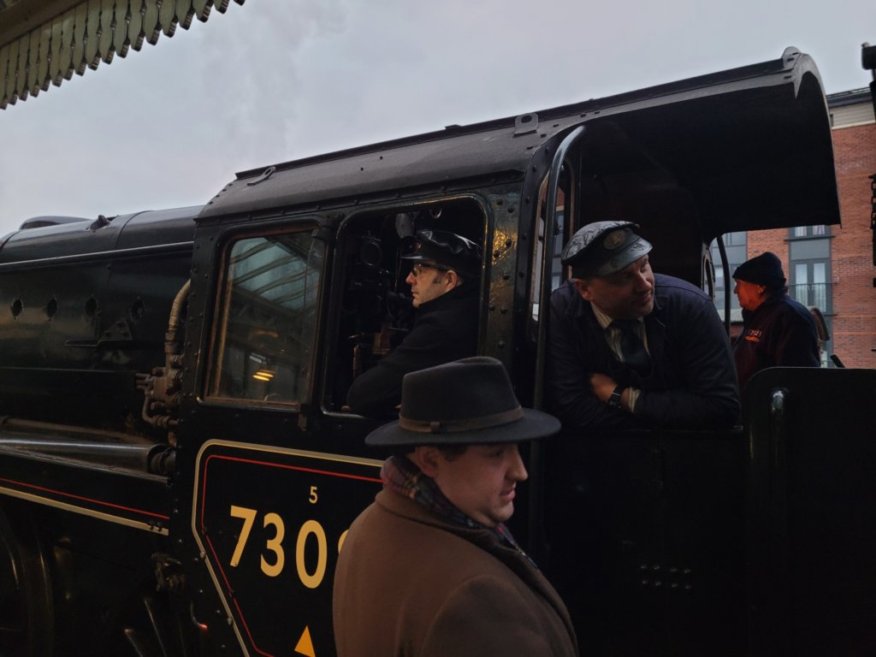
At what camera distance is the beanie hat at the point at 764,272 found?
11.5 ft

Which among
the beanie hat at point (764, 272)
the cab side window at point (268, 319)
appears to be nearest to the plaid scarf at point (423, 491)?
the cab side window at point (268, 319)

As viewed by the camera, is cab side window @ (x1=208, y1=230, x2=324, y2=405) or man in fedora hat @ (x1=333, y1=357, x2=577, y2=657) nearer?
man in fedora hat @ (x1=333, y1=357, x2=577, y2=657)

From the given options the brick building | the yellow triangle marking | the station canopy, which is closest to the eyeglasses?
the yellow triangle marking

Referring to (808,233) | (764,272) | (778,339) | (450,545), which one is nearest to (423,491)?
(450,545)

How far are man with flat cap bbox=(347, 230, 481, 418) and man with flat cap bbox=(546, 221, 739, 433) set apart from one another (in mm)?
300

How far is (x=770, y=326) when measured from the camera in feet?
11.0

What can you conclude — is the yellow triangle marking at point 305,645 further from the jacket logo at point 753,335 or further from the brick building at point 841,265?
the brick building at point 841,265

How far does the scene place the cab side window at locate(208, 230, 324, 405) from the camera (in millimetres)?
2488

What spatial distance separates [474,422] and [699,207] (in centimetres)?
288

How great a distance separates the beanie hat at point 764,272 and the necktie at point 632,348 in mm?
1774

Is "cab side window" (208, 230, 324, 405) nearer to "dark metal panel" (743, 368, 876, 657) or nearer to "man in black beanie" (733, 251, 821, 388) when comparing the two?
"dark metal panel" (743, 368, 876, 657)

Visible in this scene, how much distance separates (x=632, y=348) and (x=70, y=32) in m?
3.44

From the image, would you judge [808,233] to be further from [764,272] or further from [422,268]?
[422,268]

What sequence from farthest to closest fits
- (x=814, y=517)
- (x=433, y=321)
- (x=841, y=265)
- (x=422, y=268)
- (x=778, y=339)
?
(x=841, y=265), (x=778, y=339), (x=422, y=268), (x=433, y=321), (x=814, y=517)
